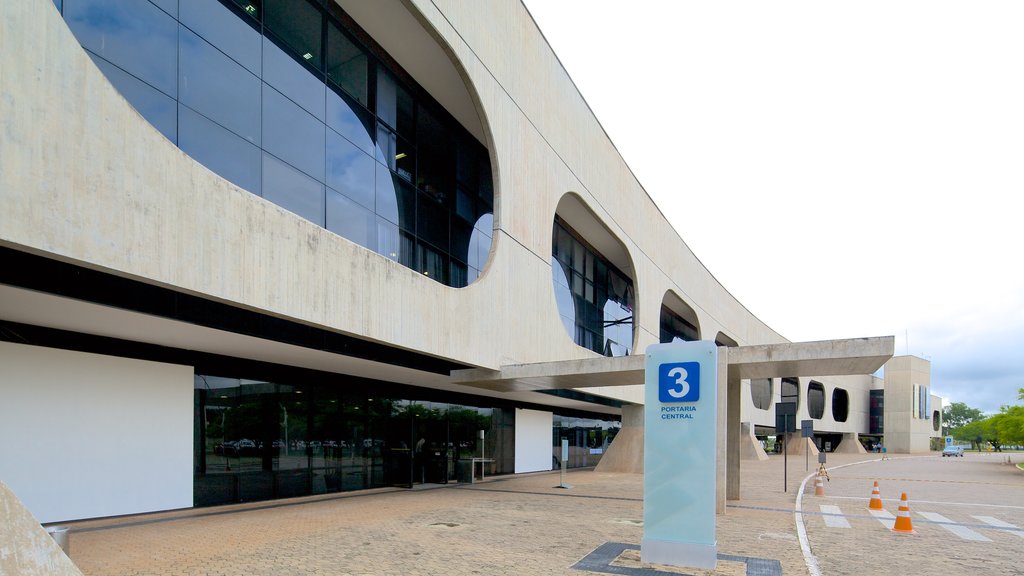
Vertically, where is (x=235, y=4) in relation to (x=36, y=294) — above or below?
above

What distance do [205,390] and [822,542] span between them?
12731 mm

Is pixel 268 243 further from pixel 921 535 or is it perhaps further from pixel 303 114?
pixel 921 535

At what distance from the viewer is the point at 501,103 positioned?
1944cm

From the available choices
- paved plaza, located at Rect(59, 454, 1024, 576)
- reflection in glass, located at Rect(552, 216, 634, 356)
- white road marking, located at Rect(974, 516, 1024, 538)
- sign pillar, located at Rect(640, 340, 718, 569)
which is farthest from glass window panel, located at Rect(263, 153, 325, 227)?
white road marking, located at Rect(974, 516, 1024, 538)

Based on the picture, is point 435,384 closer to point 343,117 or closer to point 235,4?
point 343,117

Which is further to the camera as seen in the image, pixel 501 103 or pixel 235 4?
pixel 501 103

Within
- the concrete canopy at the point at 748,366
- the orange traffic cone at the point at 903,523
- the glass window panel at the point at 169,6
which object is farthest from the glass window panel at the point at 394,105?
the orange traffic cone at the point at 903,523

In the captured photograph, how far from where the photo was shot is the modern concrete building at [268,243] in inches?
333

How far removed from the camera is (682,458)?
30.6 feet

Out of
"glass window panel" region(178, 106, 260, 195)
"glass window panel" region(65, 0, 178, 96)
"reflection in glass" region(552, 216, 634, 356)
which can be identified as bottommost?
Answer: "reflection in glass" region(552, 216, 634, 356)

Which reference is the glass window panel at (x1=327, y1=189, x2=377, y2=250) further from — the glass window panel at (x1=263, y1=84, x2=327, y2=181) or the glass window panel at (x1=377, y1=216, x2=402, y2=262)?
the glass window panel at (x1=263, y1=84, x2=327, y2=181)

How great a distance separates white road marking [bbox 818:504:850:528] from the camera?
13.5 metres

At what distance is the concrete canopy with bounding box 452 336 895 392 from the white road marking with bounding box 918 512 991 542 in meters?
3.52

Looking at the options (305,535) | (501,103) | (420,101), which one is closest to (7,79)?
(305,535)
